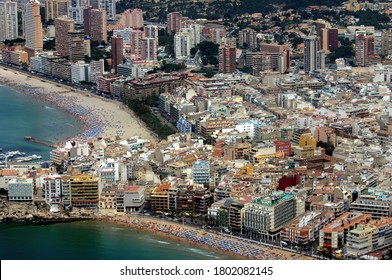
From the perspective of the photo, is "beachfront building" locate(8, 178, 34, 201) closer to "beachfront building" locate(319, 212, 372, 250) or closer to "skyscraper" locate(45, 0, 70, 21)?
"beachfront building" locate(319, 212, 372, 250)

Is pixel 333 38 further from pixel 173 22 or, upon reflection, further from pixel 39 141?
pixel 39 141

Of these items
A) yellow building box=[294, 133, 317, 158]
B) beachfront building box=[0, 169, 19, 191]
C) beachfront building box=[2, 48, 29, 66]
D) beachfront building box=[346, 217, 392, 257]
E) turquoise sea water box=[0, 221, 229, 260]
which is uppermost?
beachfront building box=[2, 48, 29, 66]

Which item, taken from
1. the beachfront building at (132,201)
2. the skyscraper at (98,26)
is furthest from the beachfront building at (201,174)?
the skyscraper at (98,26)

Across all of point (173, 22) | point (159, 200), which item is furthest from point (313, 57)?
point (159, 200)

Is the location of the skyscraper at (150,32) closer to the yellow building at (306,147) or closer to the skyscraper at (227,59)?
the skyscraper at (227,59)

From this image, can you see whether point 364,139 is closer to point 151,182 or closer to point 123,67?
point 151,182

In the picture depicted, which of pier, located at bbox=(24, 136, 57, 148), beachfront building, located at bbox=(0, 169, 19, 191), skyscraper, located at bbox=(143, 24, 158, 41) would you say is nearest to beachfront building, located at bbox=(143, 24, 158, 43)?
skyscraper, located at bbox=(143, 24, 158, 41)

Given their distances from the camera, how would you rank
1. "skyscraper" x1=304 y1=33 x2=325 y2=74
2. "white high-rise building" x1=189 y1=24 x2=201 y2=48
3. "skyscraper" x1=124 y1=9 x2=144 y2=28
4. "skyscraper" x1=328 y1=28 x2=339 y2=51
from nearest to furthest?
"skyscraper" x1=304 y1=33 x2=325 y2=74 < "skyscraper" x1=328 y1=28 x2=339 y2=51 < "white high-rise building" x1=189 y1=24 x2=201 y2=48 < "skyscraper" x1=124 y1=9 x2=144 y2=28
